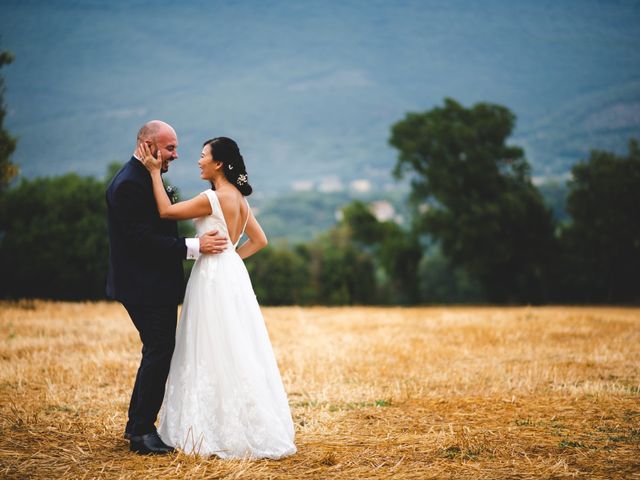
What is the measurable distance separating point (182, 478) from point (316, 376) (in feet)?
16.2

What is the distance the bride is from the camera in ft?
19.2

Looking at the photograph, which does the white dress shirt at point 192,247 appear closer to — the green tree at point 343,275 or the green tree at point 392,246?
the green tree at point 392,246

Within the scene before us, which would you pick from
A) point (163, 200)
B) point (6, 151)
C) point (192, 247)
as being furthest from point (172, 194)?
point (6, 151)

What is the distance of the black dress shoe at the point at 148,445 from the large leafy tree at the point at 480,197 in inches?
1636

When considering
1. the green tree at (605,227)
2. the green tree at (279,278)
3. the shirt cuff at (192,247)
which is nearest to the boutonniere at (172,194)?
the shirt cuff at (192,247)

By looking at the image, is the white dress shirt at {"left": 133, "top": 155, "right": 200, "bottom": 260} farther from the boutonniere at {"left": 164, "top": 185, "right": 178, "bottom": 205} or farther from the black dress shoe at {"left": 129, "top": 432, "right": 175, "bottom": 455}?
the black dress shoe at {"left": 129, "top": 432, "right": 175, "bottom": 455}

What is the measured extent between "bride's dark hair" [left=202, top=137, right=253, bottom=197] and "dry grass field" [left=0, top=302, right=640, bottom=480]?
103 inches

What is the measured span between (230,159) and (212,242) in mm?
830

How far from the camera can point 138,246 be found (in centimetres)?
582

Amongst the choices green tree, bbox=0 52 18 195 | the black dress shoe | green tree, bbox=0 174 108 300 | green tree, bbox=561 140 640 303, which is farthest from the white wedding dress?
green tree, bbox=561 140 640 303

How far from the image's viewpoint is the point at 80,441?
6176 mm

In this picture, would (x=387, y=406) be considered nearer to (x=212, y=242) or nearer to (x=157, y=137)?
(x=212, y=242)

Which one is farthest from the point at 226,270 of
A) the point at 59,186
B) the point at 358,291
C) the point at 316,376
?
the point at 358,291

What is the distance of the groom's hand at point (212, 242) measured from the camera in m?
6.04
